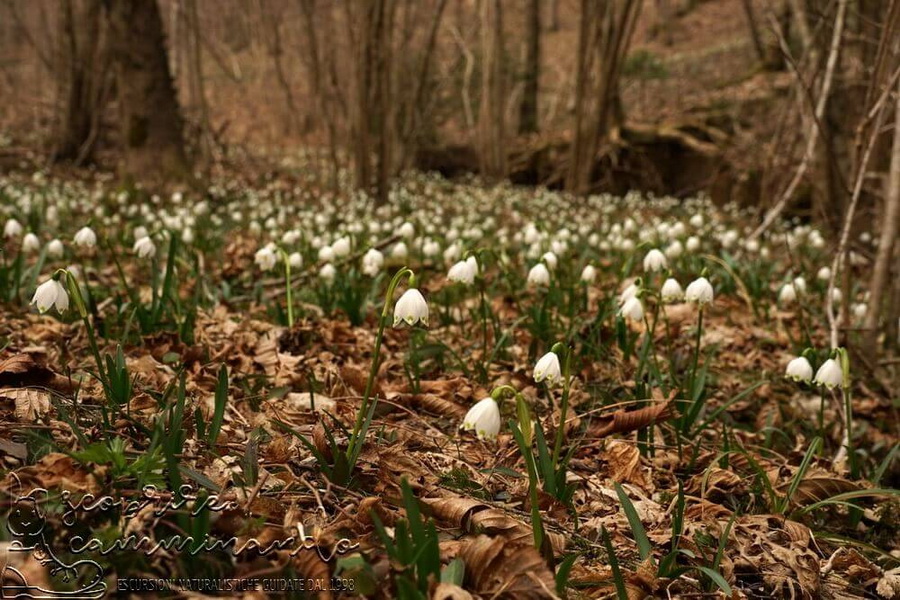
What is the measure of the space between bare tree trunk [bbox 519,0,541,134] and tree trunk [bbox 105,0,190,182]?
1055cm

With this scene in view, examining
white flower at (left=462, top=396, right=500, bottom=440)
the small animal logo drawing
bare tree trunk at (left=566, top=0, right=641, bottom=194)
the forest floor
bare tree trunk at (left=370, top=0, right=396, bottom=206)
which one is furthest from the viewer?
bare tree trunk at (left=566, top=0, right=641, bottom=194)

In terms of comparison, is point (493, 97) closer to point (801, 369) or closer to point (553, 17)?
point (801, 369)

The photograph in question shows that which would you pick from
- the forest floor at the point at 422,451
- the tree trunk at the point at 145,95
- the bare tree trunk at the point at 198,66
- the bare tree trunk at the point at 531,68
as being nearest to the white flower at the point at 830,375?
the forest floor at the point at 422,451

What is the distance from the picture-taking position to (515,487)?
2.15m

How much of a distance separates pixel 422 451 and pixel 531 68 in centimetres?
1647

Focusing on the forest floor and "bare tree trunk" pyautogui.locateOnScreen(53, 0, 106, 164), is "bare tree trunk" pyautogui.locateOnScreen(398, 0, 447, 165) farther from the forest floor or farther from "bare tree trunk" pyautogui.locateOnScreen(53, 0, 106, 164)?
the forest floor

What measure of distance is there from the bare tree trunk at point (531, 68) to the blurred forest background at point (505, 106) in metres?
0.04

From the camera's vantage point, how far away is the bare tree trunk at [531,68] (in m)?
17.2

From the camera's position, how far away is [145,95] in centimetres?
884

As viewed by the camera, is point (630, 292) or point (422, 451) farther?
point (630, 292)

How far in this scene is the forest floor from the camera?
143cm

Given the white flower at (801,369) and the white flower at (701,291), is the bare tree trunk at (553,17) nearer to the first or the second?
the white flower at (701,291)
